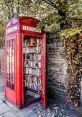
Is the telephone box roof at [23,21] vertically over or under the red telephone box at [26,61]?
over

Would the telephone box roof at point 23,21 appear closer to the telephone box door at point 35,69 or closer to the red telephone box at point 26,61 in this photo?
the red telephone box at point 26,61

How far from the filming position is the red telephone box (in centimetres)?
506

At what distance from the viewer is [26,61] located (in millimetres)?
6312

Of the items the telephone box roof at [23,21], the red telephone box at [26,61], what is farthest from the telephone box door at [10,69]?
the telephone box roof at [23,21]

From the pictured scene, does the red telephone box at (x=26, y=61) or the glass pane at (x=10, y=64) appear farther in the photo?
the glass pane at (x=10, y=64)

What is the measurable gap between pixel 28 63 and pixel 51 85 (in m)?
1.23

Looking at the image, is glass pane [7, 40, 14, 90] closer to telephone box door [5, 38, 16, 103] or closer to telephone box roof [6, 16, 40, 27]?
telephone box door [5, 38, 16, 103]

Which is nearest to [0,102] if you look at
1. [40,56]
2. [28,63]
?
[28,63]

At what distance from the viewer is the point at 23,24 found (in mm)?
5051

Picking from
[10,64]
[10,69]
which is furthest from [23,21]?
[10,69]

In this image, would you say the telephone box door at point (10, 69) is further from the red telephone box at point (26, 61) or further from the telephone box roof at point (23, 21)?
the telephone box roof at point (23, 21)

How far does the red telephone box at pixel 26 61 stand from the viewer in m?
5.06

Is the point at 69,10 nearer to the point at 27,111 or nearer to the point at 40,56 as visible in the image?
the point at 40,56

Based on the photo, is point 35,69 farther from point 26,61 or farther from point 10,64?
point 10,64
